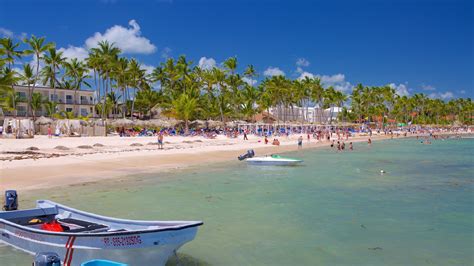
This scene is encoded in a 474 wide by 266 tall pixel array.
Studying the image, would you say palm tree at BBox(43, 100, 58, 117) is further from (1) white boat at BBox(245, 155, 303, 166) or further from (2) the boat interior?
(2) the boat interior

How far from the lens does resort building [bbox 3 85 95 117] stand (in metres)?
57.8

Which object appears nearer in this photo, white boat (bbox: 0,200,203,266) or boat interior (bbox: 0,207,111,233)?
white boat (bbox: 0,200,203,266)

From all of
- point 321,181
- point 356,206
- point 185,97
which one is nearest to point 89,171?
point 321,181

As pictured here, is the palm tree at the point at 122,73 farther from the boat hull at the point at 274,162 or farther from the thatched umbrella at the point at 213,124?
the boat hull at the point at 274,162

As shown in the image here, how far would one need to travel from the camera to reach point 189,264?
8.38 m

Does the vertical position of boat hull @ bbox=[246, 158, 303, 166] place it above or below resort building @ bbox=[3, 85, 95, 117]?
below

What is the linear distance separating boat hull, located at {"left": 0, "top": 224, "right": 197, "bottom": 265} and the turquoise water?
1.42m

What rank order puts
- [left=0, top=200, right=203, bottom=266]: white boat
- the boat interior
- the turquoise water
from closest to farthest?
1. [left=0, top=200, right=203, bottom=266]: white boat
2. the boat interior
3. the turquoise water

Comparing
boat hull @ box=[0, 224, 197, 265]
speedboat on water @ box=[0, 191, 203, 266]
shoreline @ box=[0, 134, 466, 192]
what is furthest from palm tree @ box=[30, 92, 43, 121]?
boat hull @ box=[0, 224, 197, 265]

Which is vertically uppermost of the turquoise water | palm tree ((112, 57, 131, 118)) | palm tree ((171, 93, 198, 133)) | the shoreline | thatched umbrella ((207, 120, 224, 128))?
palm tree ((112, 57, 131, 118))

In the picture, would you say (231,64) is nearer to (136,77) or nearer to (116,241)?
(136,77)

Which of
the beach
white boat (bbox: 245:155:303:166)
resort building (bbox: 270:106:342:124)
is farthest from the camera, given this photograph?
resort building (bbox: 270:106:342:124)

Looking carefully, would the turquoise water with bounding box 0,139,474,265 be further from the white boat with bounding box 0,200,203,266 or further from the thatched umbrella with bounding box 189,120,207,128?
the thatched umbrella with bounding box 189,120,207,128

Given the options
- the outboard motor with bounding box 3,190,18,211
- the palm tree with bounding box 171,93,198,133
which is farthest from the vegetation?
the outboard motor with bounding box 3,190,18,211
